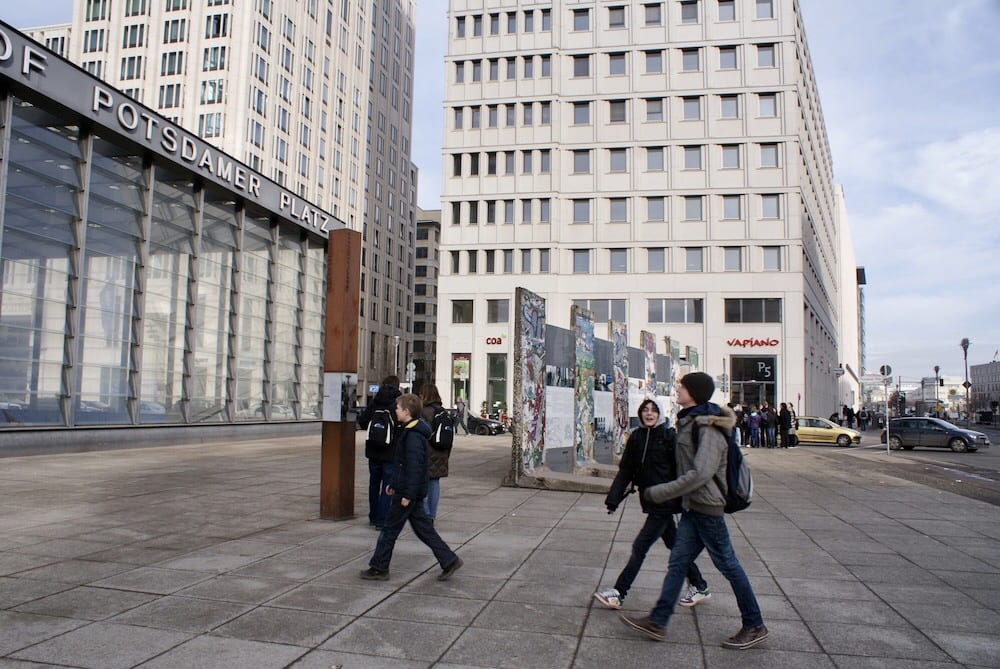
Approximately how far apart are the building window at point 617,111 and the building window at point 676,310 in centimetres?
1189

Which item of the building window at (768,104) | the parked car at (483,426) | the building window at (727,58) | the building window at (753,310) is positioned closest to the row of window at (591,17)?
the building window at (727,58)

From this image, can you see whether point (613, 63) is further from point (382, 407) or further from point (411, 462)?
point (411, 462)

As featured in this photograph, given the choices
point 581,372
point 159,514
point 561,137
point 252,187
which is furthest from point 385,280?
point 159,514

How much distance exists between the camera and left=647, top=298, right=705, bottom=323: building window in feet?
152

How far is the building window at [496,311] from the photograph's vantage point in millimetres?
49281

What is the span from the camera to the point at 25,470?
45.6 feet

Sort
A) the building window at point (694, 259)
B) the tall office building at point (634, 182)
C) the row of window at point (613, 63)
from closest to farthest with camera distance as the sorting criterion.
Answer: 1. the tall office building at point (634, 182)
2. the building window at point (694, 259)
3. the row of window at point (613, 63)

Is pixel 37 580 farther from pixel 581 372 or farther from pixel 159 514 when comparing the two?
pixel 581 372

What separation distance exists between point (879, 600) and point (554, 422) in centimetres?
917

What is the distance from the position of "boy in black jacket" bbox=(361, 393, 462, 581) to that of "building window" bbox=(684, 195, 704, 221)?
43078 millimetres

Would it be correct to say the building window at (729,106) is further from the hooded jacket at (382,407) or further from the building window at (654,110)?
the hooded jacket at (382,407)

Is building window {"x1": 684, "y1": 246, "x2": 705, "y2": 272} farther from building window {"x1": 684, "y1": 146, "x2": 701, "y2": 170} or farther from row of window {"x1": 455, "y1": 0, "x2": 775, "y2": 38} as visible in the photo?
Answer: row of window {"x1": 455, "y1": 0, "x2": 775, "y2": 38}

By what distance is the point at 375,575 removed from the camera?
6328 mm

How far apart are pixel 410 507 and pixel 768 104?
1821 inches
